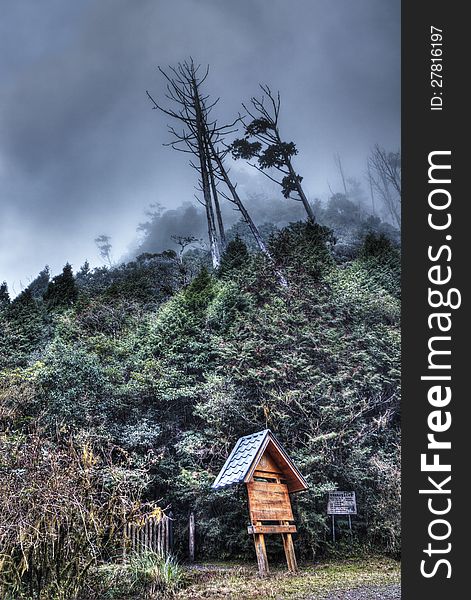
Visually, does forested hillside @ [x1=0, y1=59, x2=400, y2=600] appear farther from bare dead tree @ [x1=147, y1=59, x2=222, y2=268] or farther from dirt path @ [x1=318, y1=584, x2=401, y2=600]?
bare dead tree @ [x1=147, y1=59, x2=222, y2=268]

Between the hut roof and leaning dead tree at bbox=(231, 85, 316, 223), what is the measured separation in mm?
13963

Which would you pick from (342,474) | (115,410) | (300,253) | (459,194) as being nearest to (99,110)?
(300,253)

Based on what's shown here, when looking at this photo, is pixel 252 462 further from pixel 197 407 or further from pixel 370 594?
pixel 197 407

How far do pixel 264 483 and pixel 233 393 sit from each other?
3017 millimetres

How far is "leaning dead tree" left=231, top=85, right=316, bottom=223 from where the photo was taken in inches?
725

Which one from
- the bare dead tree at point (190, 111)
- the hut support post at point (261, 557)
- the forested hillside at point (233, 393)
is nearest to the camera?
the hut support post at point (261, 557)

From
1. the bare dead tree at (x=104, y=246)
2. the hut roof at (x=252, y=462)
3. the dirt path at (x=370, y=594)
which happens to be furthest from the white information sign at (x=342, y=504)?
the bare dead tree at (x=104, y=246)

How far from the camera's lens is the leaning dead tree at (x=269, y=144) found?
725 inches

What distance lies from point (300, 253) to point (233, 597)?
997cm

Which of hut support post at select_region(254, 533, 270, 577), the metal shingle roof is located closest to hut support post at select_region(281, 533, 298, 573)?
hut support post at select_region(254, 533, 270, 577)

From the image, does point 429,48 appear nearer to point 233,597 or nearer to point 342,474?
point 233,597

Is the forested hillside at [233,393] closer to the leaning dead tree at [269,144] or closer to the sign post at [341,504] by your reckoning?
the sign post at [341,504]

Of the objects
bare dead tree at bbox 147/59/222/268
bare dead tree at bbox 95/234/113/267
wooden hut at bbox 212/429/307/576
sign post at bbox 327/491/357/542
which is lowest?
sign post at bbox 327/491/357/542

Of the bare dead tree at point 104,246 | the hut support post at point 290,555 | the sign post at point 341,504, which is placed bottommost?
the hut support post at point 290,555
